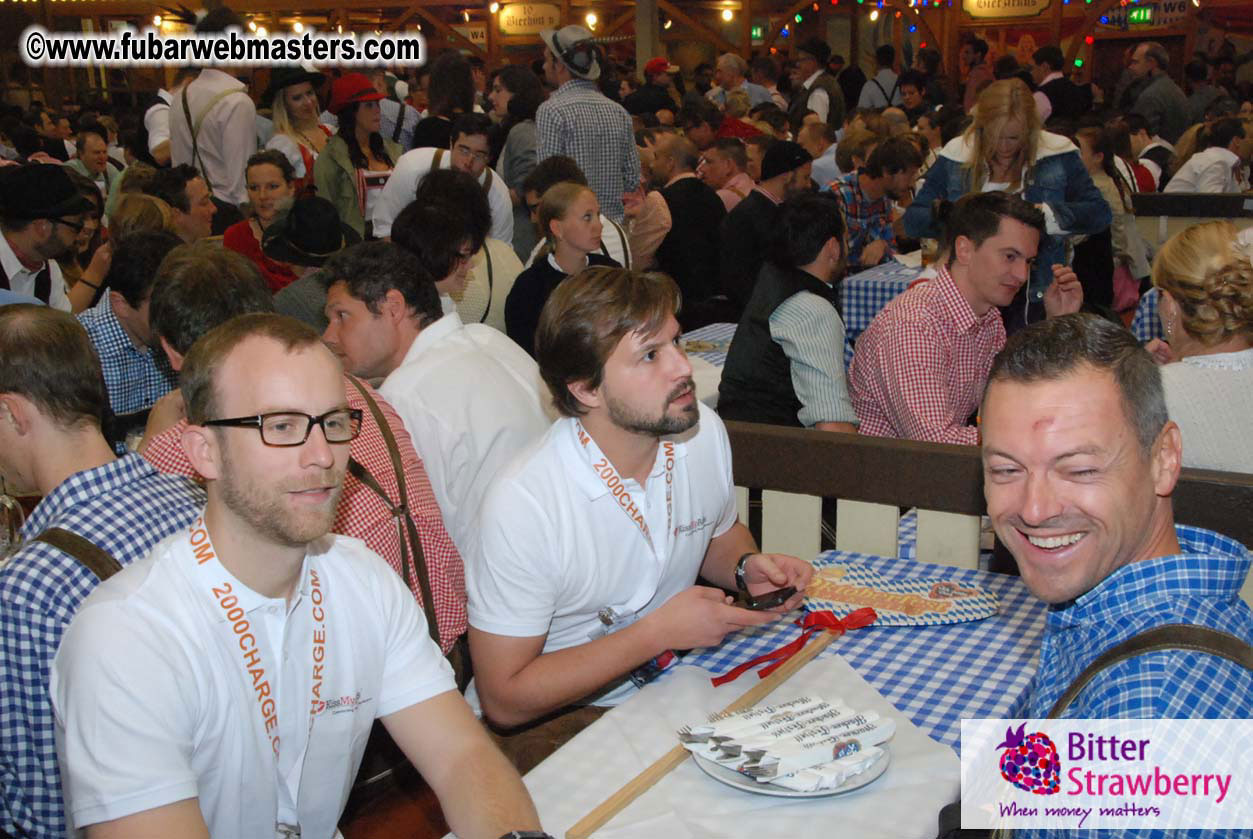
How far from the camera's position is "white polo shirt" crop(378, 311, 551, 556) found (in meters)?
3.14

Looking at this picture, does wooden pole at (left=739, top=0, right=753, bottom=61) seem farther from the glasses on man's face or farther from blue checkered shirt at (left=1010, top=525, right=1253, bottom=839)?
blue checkered shirt at (left=1010, top=525, right=1253, bottom=839)

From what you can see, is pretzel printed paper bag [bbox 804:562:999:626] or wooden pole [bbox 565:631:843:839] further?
pretzel printed paper bag [bbox 804:562:999:626]

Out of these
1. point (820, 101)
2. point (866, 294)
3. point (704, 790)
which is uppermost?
point (820, 101)

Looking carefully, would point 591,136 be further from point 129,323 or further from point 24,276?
point 129,323

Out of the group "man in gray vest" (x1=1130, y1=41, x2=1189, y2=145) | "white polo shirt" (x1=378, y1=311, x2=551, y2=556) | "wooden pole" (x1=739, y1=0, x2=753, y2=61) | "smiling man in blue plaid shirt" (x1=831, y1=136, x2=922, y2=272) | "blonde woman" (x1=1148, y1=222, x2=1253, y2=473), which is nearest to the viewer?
"blonde woman" (x1=1148, y1=222, x2=1253, y2=473)

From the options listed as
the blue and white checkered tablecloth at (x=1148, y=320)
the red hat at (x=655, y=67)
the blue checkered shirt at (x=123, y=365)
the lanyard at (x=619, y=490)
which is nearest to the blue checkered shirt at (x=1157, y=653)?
the lanyard at (x=619, y=490)

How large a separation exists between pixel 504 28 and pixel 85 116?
8429 millimetres

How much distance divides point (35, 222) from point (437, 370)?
231 centimetres

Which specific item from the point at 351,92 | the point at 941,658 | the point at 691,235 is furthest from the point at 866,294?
the point at 941,658

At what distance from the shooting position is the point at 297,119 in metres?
6.55

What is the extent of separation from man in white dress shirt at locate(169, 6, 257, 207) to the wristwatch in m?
4.77

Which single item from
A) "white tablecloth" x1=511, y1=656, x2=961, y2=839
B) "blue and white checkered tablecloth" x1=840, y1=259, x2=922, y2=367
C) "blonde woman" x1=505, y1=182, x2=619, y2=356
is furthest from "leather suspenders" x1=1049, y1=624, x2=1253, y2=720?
"blue and white checkered tablecloth" x1=840, y1=259, x2=922, y2=367

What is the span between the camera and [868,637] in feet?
7.89

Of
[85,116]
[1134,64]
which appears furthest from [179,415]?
[1134,64]
